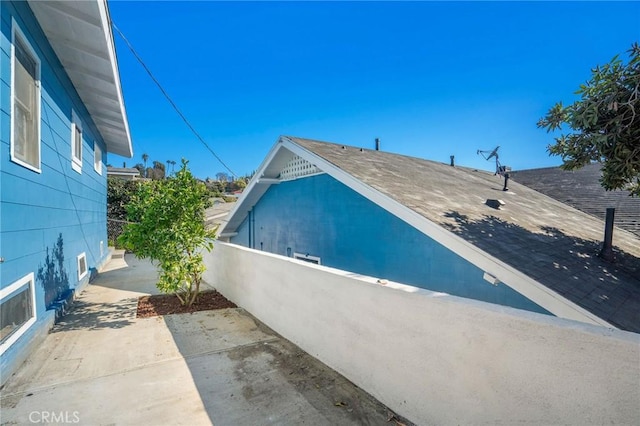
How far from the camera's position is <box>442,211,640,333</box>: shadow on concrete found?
364 cm

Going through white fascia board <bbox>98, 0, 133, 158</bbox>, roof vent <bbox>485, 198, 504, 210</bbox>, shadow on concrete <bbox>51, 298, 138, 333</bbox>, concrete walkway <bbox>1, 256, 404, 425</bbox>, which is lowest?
shadow on concrete <bbox>51, 298, 138, 333</bbox>

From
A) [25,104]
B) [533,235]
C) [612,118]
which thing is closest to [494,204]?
[533,235]

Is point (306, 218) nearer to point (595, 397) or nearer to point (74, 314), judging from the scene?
point (74, 314)

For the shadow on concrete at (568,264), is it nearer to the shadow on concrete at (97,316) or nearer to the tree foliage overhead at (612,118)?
the tree foliage overhead at (612,118)

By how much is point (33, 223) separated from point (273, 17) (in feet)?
28.3

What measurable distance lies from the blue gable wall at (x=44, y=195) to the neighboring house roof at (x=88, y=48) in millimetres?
226

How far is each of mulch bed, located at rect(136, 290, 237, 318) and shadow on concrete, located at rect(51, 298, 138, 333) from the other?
232 mm

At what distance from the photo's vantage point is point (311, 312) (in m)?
4.67

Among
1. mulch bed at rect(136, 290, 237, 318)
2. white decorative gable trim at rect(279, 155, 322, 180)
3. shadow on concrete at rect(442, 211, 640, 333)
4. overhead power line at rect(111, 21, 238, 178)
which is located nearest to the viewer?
shadow on concrete at rect(442, 211, 640, 333)

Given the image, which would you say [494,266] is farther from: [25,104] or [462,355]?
A: [25,104]

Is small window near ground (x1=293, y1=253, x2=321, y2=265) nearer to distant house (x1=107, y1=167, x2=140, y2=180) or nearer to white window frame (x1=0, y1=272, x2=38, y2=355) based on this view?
white window frame (x1=0, y1=272, x2=38, y2=355)

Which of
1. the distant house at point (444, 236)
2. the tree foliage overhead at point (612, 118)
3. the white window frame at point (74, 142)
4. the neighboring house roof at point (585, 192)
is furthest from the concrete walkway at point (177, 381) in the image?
the neighboring house roof at point (585, 192)

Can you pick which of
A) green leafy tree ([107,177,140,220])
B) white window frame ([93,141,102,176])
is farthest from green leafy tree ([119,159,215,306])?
green leafy tree ([107,177,140,220])

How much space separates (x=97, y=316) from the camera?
6.57 m
